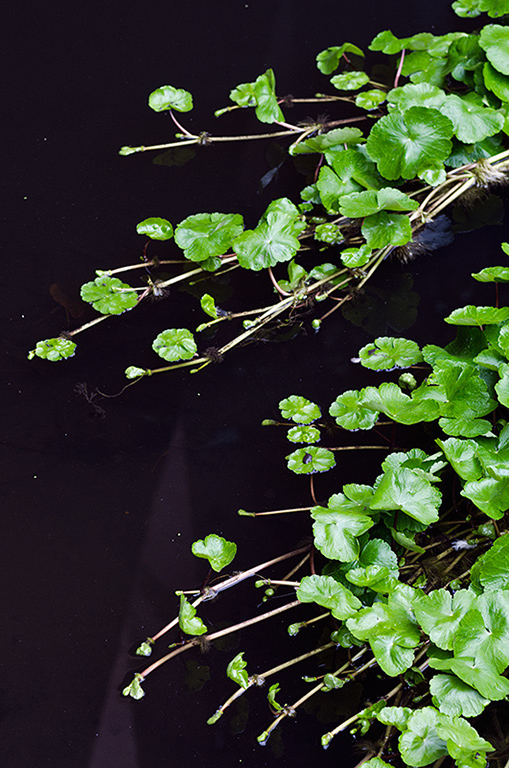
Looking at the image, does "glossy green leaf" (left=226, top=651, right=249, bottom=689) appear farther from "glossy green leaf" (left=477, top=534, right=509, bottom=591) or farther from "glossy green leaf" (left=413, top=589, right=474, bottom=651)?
"glossy green leaf" (left=477, top=534, right=509, bottom=591)

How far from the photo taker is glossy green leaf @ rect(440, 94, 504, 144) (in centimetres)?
169

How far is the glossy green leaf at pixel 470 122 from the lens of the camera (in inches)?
66.4

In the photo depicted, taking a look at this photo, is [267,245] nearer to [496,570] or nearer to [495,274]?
[495,274]

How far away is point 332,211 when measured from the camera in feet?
5.59

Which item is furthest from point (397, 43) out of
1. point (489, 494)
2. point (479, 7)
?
point (489, 494)

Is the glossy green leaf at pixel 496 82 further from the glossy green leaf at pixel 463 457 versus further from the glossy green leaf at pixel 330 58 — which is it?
the glossy green leaf at pixel 463 457

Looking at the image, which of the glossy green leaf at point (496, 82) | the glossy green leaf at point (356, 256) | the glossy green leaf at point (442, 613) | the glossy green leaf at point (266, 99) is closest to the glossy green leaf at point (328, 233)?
the glossy green leaf at point (356, 256)

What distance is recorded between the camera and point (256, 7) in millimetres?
2262

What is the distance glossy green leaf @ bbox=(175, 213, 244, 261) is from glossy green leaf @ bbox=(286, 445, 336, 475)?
529 mm

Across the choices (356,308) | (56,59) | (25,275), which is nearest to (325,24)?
(56,59)

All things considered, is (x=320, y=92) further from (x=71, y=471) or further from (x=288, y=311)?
(x=71, y=471)

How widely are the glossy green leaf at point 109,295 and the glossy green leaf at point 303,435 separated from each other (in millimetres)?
→ 493

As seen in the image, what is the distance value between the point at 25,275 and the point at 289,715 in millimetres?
1136

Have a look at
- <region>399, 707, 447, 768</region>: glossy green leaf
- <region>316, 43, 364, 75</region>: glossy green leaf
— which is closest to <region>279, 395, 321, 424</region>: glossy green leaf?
<region>399, 707, 447, 768</region>: glossy green leaf
